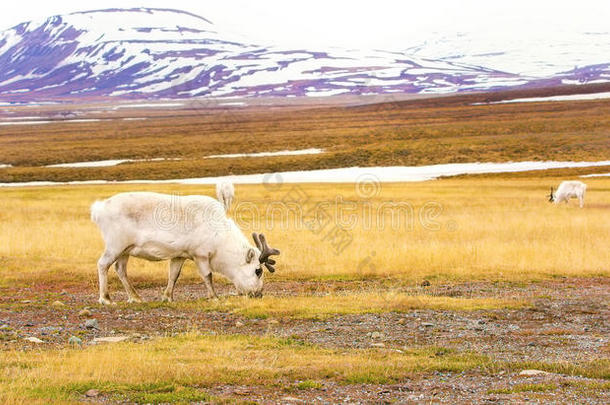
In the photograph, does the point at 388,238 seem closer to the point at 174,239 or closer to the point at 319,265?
the point at 319,265

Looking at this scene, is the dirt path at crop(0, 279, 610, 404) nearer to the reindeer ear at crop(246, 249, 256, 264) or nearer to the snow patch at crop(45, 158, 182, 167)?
the reindeer ear at crop(246, 249, 256, 264)

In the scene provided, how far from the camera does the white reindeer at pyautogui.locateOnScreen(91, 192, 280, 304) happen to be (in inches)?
591

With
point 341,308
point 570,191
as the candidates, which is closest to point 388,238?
point 341,308

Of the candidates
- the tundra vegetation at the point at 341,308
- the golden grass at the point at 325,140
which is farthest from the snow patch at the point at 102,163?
the tundra vegetation at the point at 341,308

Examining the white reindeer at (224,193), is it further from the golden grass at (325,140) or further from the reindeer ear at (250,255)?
the golden grass at (325,140)

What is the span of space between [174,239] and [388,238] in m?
11.4

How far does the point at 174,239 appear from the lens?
15.1 meters

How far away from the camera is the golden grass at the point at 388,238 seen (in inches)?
771

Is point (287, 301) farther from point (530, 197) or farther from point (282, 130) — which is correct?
point (282, 130)

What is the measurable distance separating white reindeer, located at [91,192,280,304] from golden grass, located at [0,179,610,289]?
11.4 feet

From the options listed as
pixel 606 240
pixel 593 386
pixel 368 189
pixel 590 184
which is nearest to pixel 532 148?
pixel 590 184

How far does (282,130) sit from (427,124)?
67.1ft

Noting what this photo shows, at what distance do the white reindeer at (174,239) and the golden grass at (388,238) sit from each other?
137 inches

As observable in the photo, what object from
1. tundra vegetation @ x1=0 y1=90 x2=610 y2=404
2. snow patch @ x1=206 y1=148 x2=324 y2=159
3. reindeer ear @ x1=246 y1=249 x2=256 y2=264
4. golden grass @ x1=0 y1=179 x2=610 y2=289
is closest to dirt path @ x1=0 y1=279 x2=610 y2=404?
tundra vegetation @ x1=0 y1=90 x2=610 y2=404
